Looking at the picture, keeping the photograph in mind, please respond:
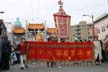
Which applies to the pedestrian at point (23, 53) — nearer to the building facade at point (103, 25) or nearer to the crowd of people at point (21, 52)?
the crowd of people at point (21, 52)

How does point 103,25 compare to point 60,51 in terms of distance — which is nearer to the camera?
point 60,51

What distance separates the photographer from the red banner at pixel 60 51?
23.0 meters

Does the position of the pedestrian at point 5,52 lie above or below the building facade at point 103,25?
below

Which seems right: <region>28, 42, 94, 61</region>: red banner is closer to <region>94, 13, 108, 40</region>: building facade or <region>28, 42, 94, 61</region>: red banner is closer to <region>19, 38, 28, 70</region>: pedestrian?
<region>19, 38, 28, 70</region>: pedestrian

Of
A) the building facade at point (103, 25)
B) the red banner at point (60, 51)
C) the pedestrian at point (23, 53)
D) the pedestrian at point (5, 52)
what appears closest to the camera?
the pedestrian at point (5, 52)

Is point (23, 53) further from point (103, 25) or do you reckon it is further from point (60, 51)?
point (103, 25)

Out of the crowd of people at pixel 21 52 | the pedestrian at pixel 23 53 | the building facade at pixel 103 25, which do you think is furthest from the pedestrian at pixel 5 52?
the building facade at pixel 103 25

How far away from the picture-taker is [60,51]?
77.7ft

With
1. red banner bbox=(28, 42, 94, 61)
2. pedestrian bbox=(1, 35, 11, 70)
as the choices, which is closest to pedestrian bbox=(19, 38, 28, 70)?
pedestrian bbox=(1, 35, 11, 70)

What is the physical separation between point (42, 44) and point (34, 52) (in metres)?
0.74

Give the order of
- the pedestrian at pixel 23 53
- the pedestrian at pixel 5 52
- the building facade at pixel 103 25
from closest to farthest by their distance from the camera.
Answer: the pedestrian at pixel 5 52 → the pedestrian at pixel 23 53 → the building facade at pixel 103 25

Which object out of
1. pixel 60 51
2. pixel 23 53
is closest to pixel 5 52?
pixel 23 53

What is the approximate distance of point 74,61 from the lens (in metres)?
23.8

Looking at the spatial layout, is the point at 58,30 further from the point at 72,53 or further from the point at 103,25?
the point at 103,25
